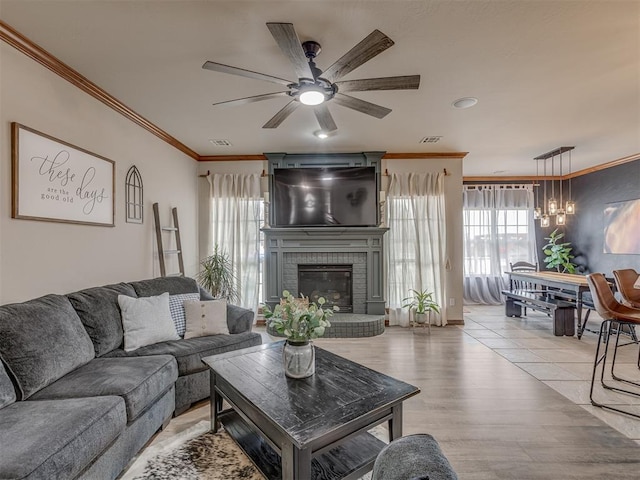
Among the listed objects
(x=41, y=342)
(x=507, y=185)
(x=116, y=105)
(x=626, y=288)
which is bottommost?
(x=41, y=342)

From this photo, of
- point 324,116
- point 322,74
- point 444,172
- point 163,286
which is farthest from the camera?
point 444,172

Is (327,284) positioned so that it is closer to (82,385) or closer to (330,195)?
(330,195)

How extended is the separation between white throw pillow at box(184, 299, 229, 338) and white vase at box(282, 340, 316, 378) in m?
1.27

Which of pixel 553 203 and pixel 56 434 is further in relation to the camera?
pixel 553 203

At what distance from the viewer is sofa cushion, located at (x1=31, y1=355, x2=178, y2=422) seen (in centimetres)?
181

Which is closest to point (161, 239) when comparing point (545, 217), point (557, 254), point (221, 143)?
point (221, 143)

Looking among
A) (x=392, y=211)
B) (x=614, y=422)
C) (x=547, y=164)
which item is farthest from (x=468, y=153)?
(x=614, y=422)

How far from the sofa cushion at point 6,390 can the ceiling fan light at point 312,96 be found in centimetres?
241

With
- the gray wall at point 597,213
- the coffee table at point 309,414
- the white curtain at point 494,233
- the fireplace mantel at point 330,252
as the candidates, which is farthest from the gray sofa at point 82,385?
the gray wall at point 597,213

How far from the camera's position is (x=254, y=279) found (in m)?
5.00

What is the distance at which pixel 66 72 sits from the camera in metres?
2.51

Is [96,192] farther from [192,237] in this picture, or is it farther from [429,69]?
[429,69]

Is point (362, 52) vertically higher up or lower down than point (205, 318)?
higher up

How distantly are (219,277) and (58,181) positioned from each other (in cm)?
241
